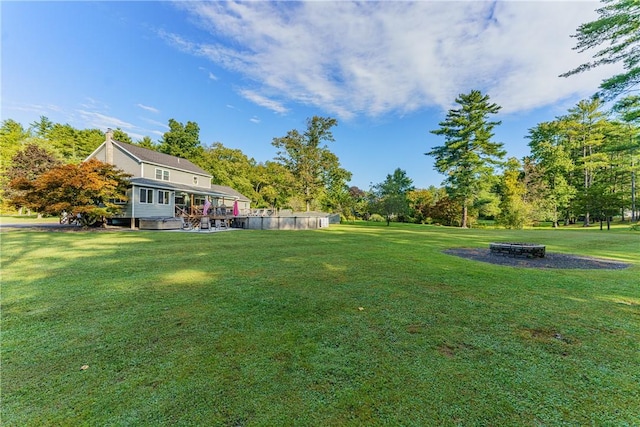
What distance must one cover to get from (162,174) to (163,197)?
2942mm

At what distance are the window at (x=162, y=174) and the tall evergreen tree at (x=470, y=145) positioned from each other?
29228 millimetres

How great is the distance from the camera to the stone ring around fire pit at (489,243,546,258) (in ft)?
27.0

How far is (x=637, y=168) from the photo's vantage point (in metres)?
25.5

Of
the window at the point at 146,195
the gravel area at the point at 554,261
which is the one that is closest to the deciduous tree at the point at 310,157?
the window at the point at 146,195

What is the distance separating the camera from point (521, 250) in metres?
8.42

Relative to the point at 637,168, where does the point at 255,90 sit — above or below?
above

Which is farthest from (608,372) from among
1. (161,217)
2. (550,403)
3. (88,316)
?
(161,217)

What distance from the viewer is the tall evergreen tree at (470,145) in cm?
2805

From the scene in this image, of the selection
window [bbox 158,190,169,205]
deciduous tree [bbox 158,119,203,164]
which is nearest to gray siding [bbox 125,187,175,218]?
window [bbox 158,190,169,205]

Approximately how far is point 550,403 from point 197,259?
7.55 metres

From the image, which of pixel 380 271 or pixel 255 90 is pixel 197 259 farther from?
pixel 255 90

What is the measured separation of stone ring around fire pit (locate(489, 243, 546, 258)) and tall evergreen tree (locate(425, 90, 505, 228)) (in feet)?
72.9

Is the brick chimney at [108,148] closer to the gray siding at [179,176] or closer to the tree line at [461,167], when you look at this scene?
the gray siding at [179,176]

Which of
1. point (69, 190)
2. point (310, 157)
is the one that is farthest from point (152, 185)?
point (310, 157)
